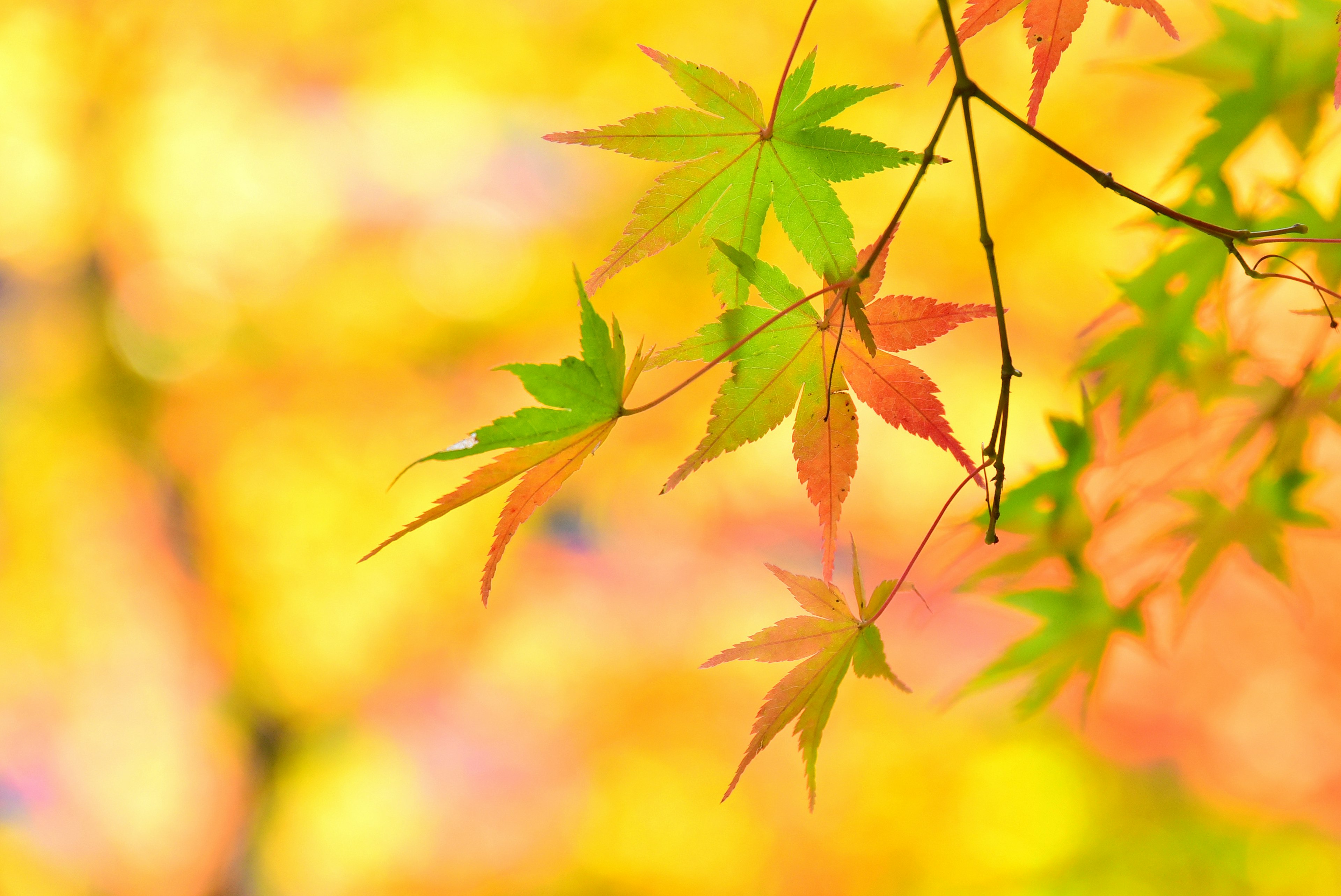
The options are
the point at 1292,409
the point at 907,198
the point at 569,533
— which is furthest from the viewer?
the point at 569,533

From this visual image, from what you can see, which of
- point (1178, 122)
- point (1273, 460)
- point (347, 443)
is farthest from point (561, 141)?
point (1178, 122)

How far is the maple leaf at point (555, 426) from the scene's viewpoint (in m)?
0.29

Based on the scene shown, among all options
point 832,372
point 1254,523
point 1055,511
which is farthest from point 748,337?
point 1254,523

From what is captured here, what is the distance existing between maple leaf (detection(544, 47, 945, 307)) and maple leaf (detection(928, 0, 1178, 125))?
0.05 metres

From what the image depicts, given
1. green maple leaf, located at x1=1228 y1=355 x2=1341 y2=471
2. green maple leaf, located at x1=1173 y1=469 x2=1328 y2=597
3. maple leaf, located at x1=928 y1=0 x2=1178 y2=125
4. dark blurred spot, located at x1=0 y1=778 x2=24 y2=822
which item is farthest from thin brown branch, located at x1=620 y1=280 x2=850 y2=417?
dark blurred spot, located at x1=0 y1=778 x2=24 y2=822

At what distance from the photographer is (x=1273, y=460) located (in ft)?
1.90

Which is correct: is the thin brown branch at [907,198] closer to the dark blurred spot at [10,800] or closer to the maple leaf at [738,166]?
the maple leaf at [738,166]

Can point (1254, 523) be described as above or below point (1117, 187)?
below

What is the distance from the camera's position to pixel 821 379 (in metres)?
0.36

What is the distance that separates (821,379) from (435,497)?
1760 millimetres

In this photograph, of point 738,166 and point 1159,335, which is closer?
point 738,166

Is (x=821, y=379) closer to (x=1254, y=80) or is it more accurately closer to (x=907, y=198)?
(x=907, y=198)

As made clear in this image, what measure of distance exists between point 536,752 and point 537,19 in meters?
1.68

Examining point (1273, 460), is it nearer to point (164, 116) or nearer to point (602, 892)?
point (602, 892)
